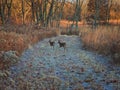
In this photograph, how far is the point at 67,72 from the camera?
9578 mm

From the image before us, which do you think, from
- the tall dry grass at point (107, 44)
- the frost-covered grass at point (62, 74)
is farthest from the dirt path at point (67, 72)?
the tall dry grass at point (107, 44)

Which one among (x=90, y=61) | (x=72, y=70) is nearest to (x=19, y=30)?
(x=90, y=61)

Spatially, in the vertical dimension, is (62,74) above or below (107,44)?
below

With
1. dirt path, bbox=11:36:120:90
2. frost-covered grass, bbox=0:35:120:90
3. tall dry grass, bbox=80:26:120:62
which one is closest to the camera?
frost-covered grass, bbox=0:35:120:90

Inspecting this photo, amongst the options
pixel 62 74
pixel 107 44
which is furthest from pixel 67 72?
pixel 107 44

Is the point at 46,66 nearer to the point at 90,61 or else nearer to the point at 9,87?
the point at 90,61

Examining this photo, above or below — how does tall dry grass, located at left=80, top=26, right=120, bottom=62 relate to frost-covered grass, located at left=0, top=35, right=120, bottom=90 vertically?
above

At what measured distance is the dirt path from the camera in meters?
7.89

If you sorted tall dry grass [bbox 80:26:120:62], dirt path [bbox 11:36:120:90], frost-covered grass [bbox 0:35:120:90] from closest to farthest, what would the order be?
frost-covered grass [bbox 0:35:120:90] → dirt path [bbox 11:36:120:90] → tall dry grass [bbox 80:26:120:62]

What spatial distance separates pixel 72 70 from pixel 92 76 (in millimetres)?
1085

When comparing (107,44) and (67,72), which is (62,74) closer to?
(67,72)

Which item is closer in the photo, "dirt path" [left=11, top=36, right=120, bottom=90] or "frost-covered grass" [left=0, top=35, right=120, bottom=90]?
"frost-covered grass" [left=0, top=35, right=120, bottom=90]

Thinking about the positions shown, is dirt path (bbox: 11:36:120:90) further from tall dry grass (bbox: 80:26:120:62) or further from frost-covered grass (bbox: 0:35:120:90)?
tall dry grass (bbox: 80:26:120:62)

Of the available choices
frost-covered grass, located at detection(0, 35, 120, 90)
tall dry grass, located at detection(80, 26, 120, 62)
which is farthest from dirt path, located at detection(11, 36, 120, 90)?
tall dry grass, located at detection(80, 26, 120, 62)
